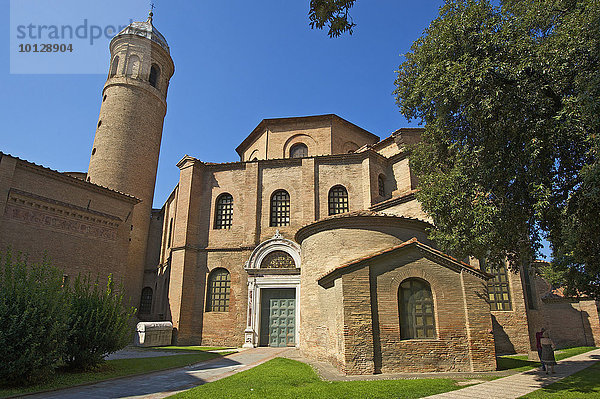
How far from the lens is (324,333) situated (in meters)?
12.2

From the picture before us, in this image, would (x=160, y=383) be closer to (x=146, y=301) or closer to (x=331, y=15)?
(x=331, y=15)

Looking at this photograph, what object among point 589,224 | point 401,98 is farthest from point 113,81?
point 589,224

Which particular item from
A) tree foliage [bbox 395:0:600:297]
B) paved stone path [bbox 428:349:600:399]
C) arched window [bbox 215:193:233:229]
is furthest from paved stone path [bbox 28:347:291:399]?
arched window [bbox 215:193:233:229]

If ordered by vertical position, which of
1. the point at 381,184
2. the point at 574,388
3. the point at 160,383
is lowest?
the point at 160,383

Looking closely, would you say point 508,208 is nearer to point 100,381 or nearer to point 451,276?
point 451,276

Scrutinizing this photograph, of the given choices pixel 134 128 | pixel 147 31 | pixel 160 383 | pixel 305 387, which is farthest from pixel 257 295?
pixel 147 31

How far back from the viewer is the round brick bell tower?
920 inches

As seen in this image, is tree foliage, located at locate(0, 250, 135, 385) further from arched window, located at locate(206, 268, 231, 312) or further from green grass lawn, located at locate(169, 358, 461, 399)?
arched window, located at locate(206, 268, 231, 312)

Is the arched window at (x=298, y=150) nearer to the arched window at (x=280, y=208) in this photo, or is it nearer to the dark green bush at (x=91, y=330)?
the arched window at (x=280, y=208)

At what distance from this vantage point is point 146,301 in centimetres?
2414

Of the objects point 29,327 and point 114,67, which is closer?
point 29,327

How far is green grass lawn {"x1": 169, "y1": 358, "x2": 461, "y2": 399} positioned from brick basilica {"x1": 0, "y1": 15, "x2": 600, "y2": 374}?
53.5 inches

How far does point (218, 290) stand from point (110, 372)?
9461 millimetres

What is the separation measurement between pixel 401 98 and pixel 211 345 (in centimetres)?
1467
